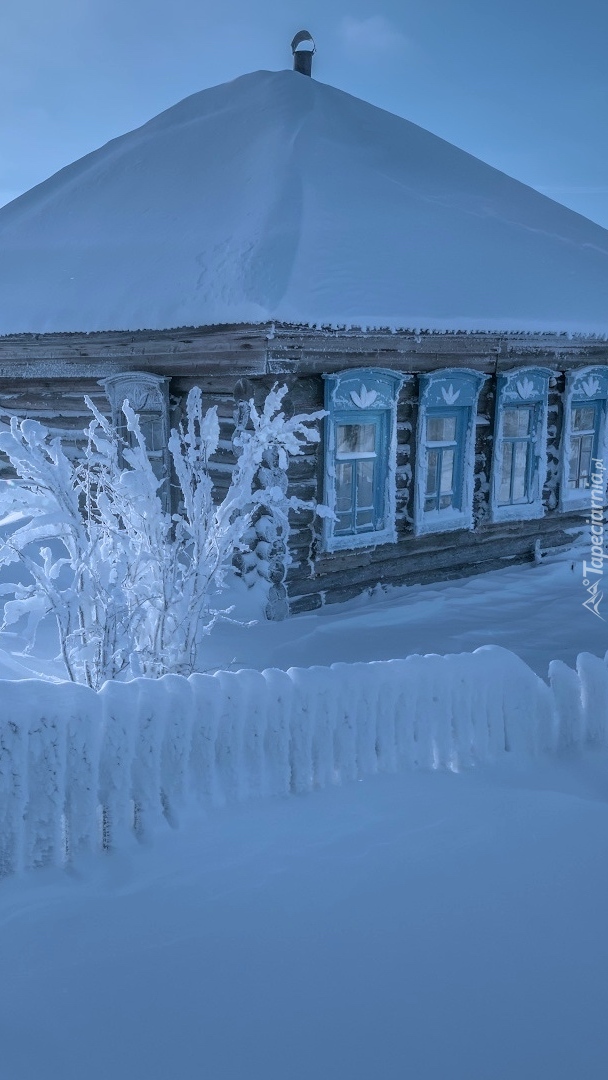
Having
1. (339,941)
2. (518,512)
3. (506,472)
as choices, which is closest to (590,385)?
(506,472)

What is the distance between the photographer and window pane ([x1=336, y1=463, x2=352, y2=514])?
22.6ft

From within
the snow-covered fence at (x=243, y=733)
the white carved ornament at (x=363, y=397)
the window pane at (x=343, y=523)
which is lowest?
the snow-covered fence at (x=243, y=733)

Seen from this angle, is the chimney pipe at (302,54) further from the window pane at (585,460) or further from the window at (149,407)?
the window pane at (585,460)

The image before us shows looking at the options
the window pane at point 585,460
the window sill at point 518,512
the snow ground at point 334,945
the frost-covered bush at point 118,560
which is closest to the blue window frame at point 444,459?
the window sill at point 518,512

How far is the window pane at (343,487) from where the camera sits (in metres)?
6.89

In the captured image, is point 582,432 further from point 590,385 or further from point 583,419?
point 590,385

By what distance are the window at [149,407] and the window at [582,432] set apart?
4416 mm

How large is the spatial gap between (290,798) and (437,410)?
485 cm

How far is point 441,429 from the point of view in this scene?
7777 mm

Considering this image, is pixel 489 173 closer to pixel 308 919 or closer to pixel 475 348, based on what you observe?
pixel 475 348

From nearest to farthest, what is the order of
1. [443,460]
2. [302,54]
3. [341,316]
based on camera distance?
[341,316], [443,460], [302,54]

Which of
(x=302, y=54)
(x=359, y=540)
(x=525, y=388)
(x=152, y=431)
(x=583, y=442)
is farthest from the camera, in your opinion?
(x=302, y=54)

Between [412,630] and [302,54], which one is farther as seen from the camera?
[302,54]

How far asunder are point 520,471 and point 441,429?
1318mm
